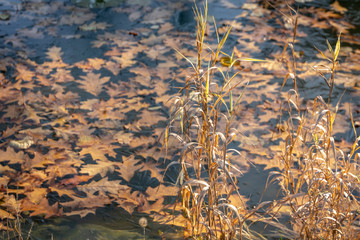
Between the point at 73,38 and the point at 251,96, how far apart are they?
2.49 metres

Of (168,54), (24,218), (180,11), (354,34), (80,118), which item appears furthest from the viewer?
(180,11)

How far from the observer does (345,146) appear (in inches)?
137

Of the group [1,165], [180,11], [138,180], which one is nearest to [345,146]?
[138,180]

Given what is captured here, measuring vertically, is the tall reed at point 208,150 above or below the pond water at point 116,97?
above

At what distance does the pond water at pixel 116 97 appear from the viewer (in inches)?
111

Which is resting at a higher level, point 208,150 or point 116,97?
point 208,150

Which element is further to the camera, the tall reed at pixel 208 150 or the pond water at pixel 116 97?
the pond water at pixel 116 97

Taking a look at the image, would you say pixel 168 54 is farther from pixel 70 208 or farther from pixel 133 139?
pixel 70 208

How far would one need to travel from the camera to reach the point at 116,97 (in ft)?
13.4

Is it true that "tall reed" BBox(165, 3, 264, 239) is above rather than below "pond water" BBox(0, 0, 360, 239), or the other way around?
above

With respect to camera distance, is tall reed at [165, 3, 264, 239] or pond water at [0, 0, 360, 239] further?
pond water at [0, 0, 360, 239]

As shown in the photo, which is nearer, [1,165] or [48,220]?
[48,220]

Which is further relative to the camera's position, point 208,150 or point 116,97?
point 116,97

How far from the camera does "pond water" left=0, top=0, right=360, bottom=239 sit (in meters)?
2.83
